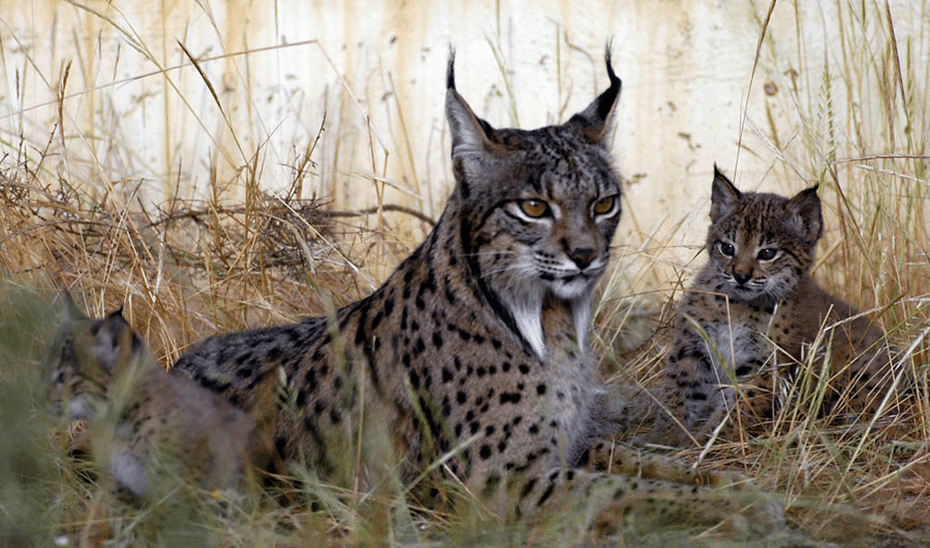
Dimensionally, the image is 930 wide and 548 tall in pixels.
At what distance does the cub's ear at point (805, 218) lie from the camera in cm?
511

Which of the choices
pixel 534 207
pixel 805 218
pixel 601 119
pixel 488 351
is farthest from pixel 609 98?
pixel 805 218

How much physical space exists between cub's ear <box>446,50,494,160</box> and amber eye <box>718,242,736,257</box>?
162cm

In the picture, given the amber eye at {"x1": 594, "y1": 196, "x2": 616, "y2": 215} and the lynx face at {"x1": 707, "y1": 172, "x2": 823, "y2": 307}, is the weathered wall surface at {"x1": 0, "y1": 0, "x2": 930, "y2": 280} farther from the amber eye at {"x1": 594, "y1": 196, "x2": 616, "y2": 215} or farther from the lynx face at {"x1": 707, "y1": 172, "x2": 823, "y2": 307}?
the amber eye at {"x1": 594, "y1": 196, "x2": 616, "y2": 215}

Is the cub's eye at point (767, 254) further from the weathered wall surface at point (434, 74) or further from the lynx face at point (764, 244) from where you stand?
the weathered wall surface at point (434, 74)

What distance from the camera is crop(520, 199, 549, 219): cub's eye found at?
154 inches

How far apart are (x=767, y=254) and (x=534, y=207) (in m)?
1.63

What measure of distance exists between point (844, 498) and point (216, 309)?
10.3 feet

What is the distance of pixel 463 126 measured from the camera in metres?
3.97

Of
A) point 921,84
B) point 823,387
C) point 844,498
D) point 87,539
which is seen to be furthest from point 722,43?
point 87,539

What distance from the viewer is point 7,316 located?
3.89m

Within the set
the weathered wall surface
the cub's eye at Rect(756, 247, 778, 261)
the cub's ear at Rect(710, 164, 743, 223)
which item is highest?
the weathered wall surface

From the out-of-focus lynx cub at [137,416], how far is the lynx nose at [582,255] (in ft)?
4.12

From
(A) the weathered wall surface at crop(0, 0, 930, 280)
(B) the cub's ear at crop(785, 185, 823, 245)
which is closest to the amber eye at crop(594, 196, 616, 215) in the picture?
(B) the cub's ear at crop(785, 185, 823, 245)

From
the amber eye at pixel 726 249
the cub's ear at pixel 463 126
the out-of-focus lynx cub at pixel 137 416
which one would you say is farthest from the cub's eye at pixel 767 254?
the out-of-focus lynx cub at pixel 137 416
